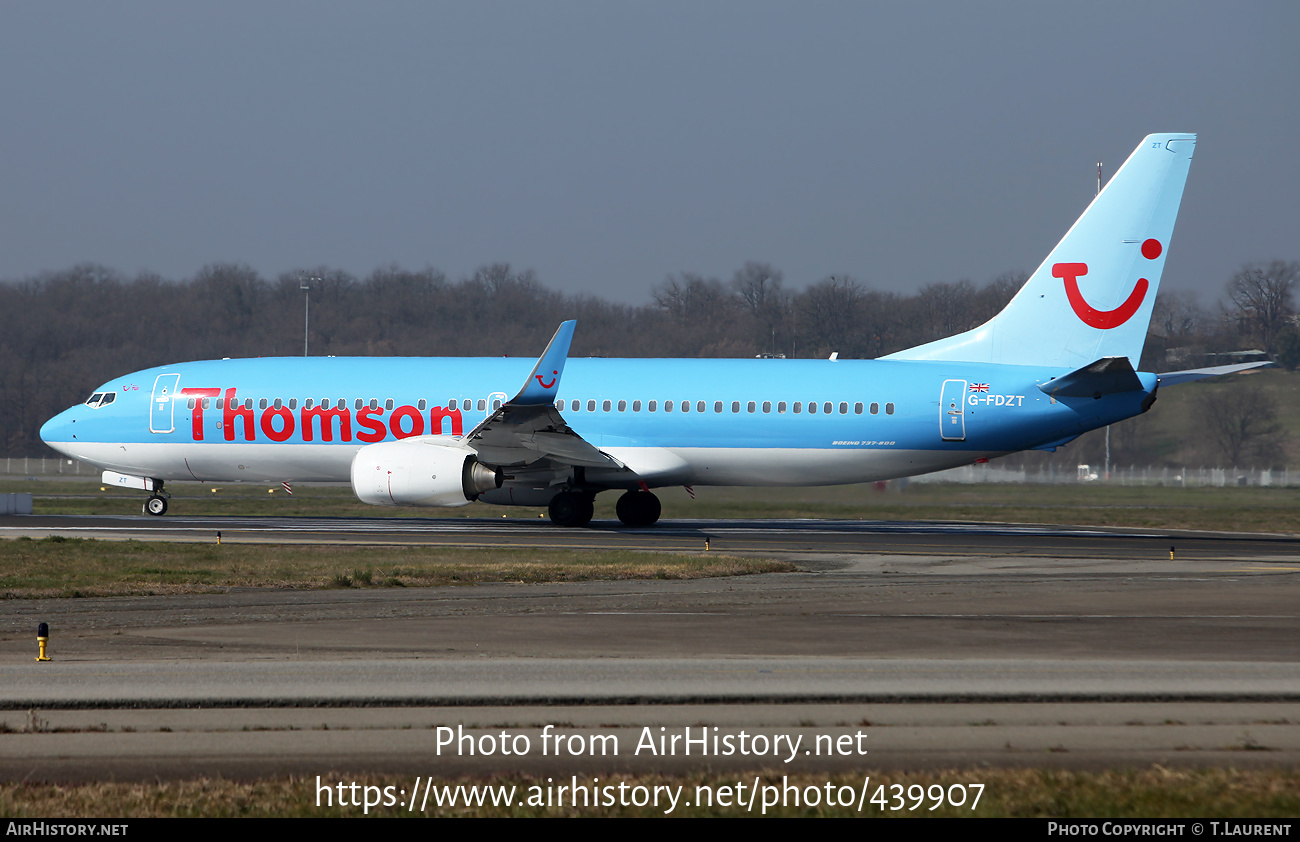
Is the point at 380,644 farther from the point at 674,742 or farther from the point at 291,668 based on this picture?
the point at 674,742

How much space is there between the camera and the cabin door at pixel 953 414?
96.3 feet

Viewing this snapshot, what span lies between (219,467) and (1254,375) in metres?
75.9

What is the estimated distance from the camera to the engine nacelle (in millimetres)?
27906

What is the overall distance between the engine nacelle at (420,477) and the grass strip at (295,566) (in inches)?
146

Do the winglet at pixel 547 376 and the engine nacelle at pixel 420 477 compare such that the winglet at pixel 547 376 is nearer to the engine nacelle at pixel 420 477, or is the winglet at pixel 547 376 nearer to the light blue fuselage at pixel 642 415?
the engine nacelle at pixel 420 477

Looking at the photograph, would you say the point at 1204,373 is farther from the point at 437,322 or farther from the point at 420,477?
the point at 437,322

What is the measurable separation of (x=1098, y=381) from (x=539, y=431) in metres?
12.7

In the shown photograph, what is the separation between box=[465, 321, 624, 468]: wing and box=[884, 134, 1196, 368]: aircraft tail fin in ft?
33.9

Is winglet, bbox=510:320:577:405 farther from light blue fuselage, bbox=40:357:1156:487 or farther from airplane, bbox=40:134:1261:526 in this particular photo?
light blue fuselage, bbox=40:357:1156:487

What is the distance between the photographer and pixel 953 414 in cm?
2938

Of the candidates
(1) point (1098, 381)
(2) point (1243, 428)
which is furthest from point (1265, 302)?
(1) point (1098, 381)

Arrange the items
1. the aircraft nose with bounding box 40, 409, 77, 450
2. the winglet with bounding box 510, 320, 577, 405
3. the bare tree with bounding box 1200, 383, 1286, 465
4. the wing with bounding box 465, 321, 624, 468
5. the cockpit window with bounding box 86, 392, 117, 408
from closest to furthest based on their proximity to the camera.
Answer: the winglet with bounding box 510, 320, 577, 405
the wing with bounding box 465, 321, 624, 468
the cockpit window with bounding box 86, 392, 117, 408
the aircraft nose with bounding box 40, 409, 77, 450
the bare tree with bounding box 1200, 383, 1286, 465

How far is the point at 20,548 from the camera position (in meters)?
22.7

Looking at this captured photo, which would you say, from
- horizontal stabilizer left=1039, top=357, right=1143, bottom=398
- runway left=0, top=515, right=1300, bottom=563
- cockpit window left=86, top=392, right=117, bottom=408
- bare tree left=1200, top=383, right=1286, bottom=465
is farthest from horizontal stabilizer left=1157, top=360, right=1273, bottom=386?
bare tree left=1200, top=383, right=1286, bottom=465
